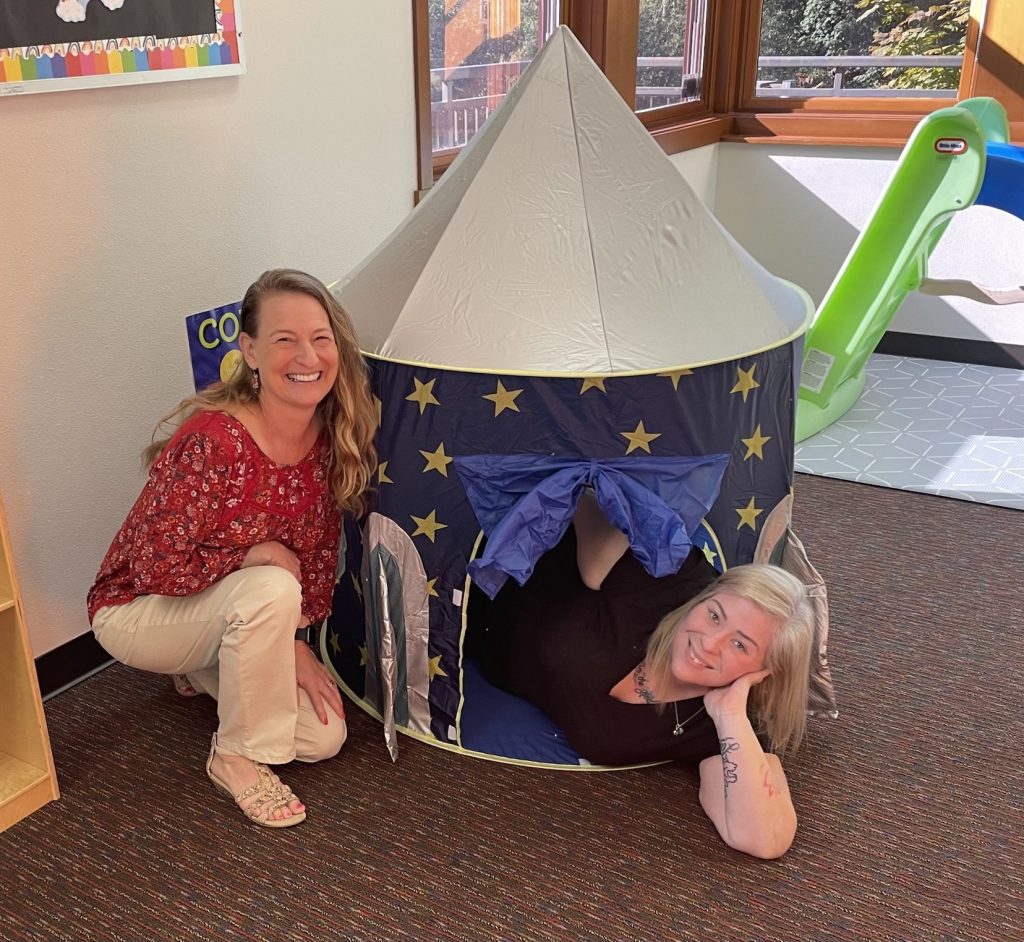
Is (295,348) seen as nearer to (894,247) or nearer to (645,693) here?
(645,693)

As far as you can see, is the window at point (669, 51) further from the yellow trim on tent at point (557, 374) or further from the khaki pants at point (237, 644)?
the khaki pants at point (237, 644)

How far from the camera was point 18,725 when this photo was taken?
1.90 meters

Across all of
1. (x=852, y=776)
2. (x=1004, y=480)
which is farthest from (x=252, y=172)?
(x=1004, y=480)

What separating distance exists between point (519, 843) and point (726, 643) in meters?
0.47

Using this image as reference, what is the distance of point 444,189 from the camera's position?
83.1 inches

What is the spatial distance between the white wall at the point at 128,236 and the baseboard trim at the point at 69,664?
0.02 m

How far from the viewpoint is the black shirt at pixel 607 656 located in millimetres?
1908

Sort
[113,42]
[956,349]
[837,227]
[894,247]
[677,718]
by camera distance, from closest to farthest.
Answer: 1. [677,718]
2. [113,42]
3. [894,247]
4. [956,349]
5. [837,227]

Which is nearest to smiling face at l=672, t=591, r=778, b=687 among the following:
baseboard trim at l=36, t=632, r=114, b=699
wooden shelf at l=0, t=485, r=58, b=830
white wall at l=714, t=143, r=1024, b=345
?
wooden shelf at l=0, t=485, r=58, b=830

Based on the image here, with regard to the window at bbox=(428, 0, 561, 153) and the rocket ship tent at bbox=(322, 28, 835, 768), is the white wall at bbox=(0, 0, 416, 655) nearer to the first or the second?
the rocket ship tent at bbox=(322, 28, 835, 768)

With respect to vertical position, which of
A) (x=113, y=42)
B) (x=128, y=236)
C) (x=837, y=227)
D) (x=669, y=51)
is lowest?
(x=837, y=227)

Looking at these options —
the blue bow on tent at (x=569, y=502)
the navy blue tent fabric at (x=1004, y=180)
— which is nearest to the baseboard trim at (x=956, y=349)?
the navy blue tent fabric at (x=1004, y=180)

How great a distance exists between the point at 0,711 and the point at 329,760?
0.58m

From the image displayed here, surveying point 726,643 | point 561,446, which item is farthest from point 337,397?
point 726,643
